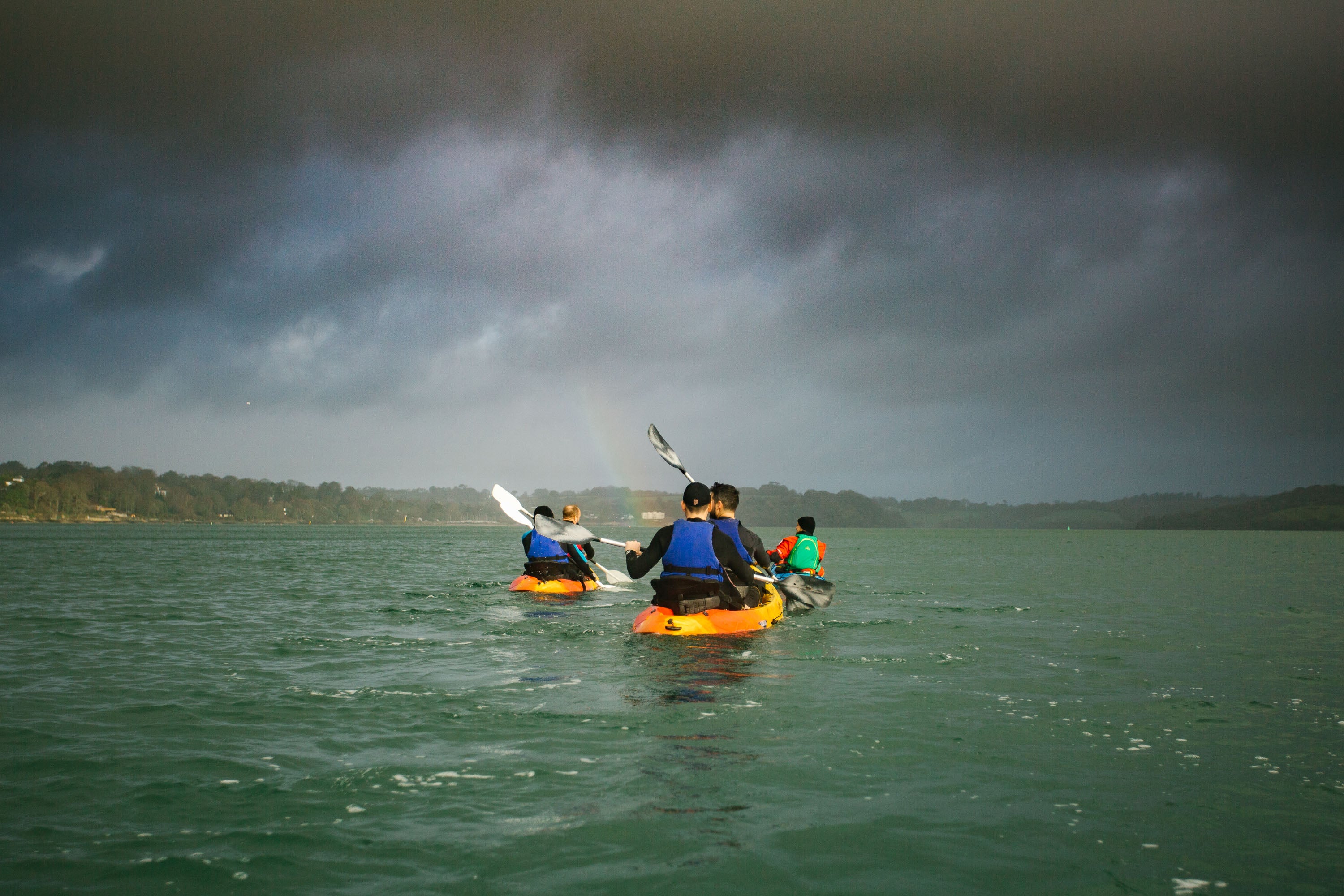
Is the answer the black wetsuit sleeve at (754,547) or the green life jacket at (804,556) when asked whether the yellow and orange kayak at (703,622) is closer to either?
the black wetsuit sleeve at (754,547)

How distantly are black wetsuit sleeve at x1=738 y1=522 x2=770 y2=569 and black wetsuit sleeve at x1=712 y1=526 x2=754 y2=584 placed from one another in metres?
0.67

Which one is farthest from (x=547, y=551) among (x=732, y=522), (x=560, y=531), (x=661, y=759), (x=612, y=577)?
(x=661, y=759)

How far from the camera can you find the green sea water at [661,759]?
4508mm

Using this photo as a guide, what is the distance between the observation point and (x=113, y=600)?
1994 centimetres

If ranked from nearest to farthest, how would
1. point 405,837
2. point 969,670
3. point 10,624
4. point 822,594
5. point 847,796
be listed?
point 405,837
point 847,796
point 969,670
point 10,624
point 822,594

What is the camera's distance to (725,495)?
13711mm

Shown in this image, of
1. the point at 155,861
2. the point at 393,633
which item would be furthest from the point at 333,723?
the point at 393,633

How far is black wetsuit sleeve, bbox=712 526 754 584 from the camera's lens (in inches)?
475

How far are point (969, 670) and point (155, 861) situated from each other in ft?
30.2

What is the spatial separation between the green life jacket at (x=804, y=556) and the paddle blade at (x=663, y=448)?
3103 mm

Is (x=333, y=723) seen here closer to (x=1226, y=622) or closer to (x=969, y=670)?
(x=969, y=670)

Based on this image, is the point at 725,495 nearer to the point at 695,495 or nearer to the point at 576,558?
the point at 695,495

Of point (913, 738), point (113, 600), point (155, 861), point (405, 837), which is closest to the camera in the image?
point (155, 861)

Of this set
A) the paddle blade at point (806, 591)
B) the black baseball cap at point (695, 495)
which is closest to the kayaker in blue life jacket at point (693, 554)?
the black baseball cap at point (695, 495)
